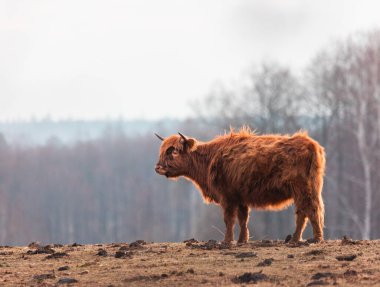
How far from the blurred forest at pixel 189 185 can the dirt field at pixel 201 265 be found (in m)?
16.6

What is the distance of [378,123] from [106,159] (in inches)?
2791

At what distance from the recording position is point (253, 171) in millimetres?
17875

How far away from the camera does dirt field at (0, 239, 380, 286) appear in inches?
551

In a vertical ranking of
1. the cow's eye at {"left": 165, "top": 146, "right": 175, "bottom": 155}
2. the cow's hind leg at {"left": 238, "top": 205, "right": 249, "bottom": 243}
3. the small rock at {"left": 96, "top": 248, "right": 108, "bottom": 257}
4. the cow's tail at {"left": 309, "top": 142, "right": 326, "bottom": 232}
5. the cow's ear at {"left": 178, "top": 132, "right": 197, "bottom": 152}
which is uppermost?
the cow's ear at {"left": 178, "top": 132, "right": 197, "bottom": 152}

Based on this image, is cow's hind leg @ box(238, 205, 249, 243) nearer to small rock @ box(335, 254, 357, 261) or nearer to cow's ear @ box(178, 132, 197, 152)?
cow's ear @ box(178, 132, 197, 152)

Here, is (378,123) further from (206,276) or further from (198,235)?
(206,276)

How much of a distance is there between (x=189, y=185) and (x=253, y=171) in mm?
83839

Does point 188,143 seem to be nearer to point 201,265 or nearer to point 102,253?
point 102,253

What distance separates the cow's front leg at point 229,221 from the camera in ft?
60.5

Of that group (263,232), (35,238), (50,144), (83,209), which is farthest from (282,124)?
(50,144)

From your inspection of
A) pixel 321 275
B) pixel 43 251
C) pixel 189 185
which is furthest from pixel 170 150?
pixel 189 185

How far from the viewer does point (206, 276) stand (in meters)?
14.4

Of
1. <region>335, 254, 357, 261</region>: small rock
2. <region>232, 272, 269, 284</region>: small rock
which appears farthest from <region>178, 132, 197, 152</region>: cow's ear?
<region>232, 272, 269, 284</region>: small rock

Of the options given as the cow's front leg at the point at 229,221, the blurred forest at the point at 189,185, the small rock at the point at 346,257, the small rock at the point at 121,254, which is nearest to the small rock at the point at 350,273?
the small rock at the point at 346,257
